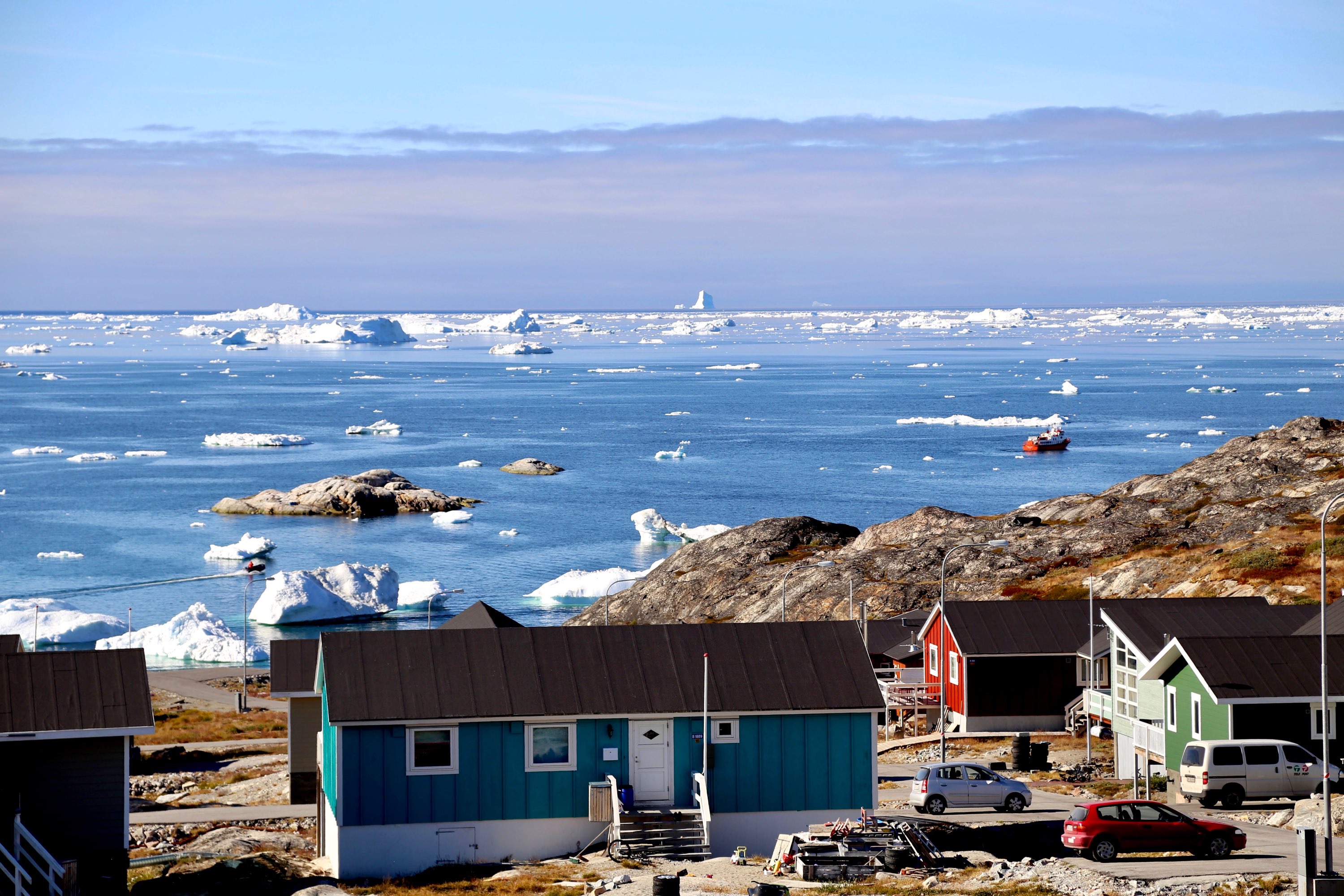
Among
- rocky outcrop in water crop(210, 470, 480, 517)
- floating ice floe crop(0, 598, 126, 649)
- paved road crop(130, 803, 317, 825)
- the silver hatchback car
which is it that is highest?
the silver hatchback car

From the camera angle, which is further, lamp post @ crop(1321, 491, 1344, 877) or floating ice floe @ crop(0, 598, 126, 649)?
floating ice floe @ crop(0, 598, 126, 649)

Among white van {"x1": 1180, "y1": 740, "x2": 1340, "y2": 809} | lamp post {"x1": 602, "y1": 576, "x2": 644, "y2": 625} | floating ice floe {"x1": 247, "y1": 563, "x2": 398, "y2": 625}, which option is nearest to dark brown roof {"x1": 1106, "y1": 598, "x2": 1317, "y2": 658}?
white van {"x1": 1180, "y1": 740, "x2": 1340, "y2": 809}

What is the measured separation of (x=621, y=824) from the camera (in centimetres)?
2311

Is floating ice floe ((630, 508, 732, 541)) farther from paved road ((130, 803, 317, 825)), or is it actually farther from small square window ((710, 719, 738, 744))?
small square window ((710, 719, 738, 744))

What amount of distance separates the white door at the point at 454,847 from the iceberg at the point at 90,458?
125 meters

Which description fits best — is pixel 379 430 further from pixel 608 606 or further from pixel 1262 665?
pixel 1262 665

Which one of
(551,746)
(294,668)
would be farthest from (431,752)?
(294,668)

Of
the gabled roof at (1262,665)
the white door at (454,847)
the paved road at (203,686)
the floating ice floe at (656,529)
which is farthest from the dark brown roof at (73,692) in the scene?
the floating ice floe at (656,529)

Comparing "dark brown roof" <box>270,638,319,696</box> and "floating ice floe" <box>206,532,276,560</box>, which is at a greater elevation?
"dark brown roof" <box>270,638,319,696</box>

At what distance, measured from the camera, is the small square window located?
2411 centimetres

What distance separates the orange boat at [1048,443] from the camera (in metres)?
142

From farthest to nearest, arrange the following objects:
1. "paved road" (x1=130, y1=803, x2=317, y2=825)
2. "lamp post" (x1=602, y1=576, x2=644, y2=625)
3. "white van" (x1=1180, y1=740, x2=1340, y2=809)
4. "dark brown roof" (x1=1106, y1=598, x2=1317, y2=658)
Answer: "lamp post" (x1=602, y1=576, x2=644, y2=625)
"dark brown roof" (x1=1106, y1=598, x2=1317, y2=658)
"paved road" (x1=130, y1=803, x2=317, y2=825)
"white van" (x1=1180, y1=740, x2=1340, y2=809)

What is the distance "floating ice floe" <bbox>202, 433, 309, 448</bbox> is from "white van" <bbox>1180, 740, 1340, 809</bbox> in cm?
13280

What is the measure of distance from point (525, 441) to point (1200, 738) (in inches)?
5149
